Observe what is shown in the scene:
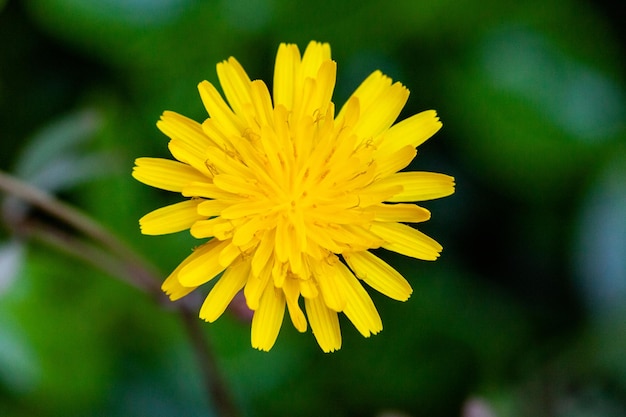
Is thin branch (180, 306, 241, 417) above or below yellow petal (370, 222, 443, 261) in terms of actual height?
above

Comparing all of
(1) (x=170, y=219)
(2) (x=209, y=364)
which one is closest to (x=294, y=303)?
(1) (x=170, y=219)

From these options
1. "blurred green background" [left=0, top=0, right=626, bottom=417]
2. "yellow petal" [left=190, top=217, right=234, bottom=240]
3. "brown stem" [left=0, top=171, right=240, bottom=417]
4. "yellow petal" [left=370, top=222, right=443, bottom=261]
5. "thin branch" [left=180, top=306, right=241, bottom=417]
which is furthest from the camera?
"blurred green background" [left=0, top=0, right=626, bottom=417]

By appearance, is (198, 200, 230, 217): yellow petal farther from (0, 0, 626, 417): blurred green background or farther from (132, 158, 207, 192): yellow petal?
(0, 0, 626, 417): blurred green background

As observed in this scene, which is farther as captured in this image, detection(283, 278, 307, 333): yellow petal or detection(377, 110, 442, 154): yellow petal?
detection(377, 110, 442, 154): yellow petal

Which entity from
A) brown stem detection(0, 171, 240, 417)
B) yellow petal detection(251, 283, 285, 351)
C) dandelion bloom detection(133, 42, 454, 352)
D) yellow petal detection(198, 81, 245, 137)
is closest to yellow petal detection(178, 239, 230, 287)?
dandelion bloom detection(133, 42, 454, 352)

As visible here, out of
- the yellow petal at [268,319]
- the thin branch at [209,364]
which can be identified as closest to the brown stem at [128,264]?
the thin branch at [209,364]

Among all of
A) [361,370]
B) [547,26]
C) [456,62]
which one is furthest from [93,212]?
[547,26]

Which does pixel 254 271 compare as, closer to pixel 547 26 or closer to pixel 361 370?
pixel 361 370

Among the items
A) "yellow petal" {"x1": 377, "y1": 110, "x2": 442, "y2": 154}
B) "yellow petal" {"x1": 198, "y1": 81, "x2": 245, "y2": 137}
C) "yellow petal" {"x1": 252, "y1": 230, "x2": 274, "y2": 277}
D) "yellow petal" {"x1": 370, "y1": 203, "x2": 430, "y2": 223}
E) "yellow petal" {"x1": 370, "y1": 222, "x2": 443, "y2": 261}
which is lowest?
"yellow petal" {"x1": 370, "y1": 222, "x2": 443, "y2": 261}
